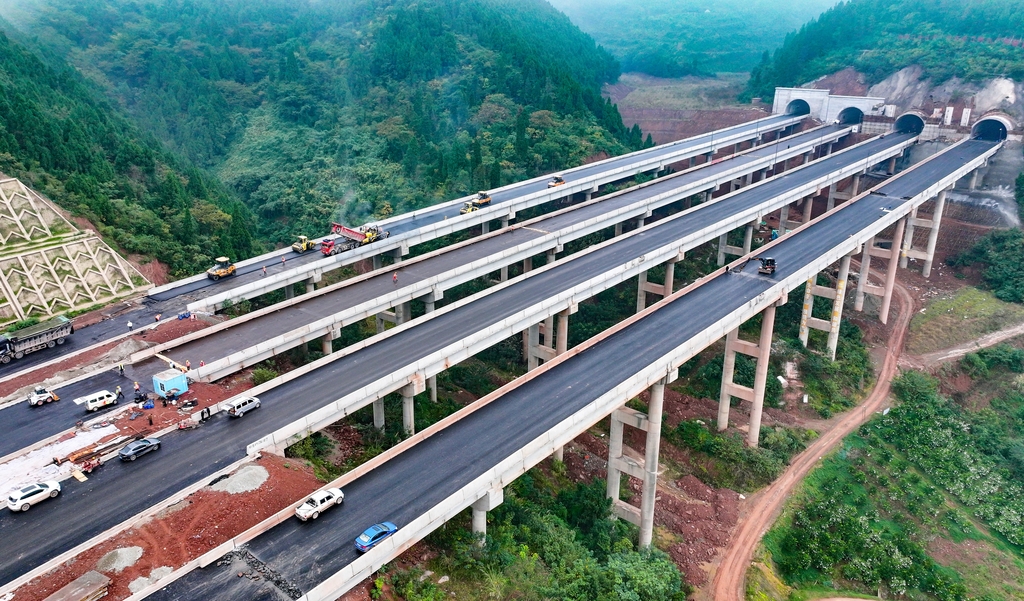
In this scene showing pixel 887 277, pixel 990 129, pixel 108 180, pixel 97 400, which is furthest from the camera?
pixel 990 129

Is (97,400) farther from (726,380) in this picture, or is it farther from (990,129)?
(990,129)

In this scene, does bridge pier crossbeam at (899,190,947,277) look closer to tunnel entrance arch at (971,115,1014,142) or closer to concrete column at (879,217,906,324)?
concrete column at (879,217,906,324)

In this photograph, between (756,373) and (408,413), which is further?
(756,373)

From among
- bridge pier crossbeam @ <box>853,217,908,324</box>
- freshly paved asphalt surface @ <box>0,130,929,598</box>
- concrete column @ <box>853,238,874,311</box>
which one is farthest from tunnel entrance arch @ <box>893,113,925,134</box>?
freshly paved asphalt surface @ <box>0,130,929,598</box>

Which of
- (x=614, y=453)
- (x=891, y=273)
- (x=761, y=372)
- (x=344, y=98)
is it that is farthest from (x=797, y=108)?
(x=614, y=453)

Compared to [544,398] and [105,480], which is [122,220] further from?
[544,398]

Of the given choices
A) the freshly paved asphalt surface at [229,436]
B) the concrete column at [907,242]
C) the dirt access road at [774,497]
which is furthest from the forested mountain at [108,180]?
the concrete column at [907,242]

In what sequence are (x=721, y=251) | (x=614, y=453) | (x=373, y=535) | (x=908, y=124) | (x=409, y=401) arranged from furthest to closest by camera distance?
(x=908, y=124)
(x=721, y=251)
(x=614, y=453)
(x=409, y=401)
(x=373, y=535)
